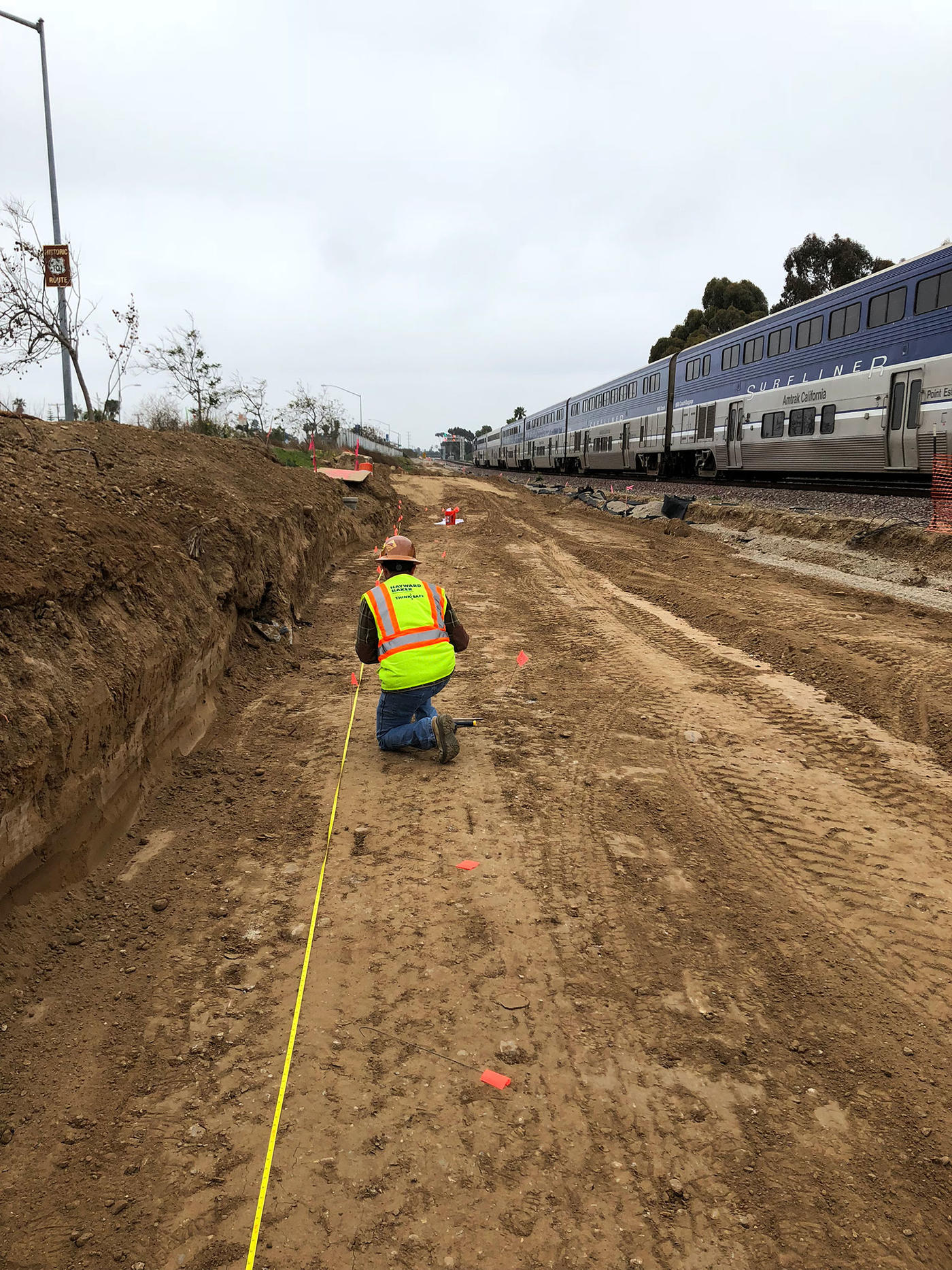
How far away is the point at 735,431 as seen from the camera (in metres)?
21.6

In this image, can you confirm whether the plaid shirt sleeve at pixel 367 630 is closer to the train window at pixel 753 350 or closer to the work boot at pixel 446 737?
the work boot at pixel 446 737

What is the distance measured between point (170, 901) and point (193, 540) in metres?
3.64

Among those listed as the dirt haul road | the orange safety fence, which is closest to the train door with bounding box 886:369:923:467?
the orange safety fence

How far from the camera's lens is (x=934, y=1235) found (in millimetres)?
2125

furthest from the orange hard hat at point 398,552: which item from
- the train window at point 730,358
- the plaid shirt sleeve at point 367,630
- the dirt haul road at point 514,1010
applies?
the train window at point 730,358

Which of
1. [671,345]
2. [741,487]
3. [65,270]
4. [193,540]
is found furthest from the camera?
[671,345]

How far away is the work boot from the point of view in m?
5.25

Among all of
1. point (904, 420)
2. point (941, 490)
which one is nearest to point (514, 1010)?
point (941, 490)

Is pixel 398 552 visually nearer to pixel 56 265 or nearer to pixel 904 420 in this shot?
pixel 56 265

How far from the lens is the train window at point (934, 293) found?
1310 cm

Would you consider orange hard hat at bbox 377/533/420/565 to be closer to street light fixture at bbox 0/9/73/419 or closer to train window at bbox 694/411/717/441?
street light fixture at bbox 0/9/73/419

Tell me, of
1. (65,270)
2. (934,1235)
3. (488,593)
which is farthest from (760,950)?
(65,270)

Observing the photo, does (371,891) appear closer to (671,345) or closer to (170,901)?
(170,901)

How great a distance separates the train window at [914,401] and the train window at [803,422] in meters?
3.28
